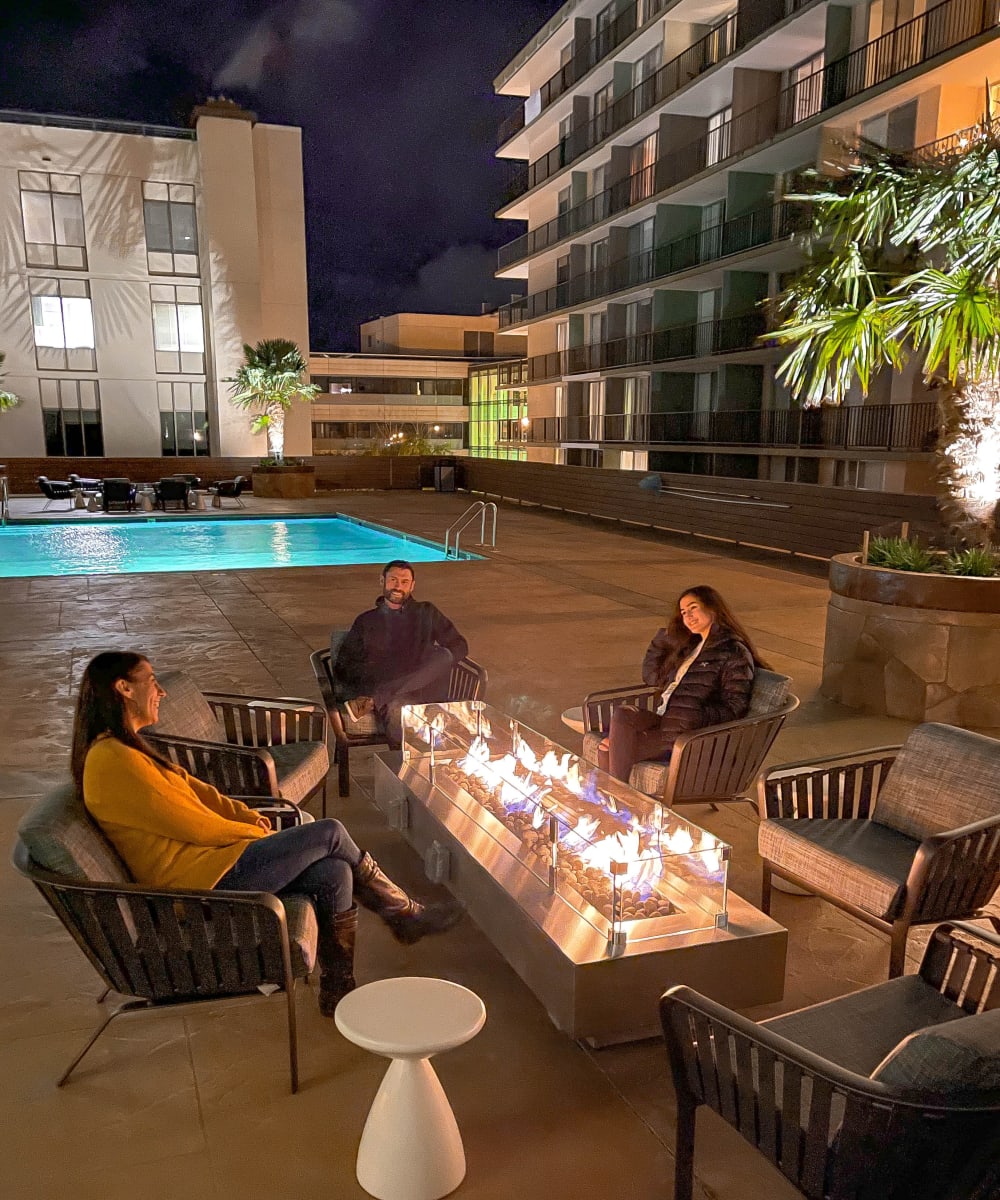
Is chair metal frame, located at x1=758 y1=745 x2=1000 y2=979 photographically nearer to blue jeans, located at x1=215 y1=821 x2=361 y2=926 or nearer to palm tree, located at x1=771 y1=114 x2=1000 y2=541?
blue jeans, located at x1=215 y1=821 x2=361 y2=926

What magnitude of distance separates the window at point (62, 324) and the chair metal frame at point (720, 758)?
36.3m

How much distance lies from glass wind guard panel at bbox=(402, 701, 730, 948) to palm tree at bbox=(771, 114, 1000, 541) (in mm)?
4271

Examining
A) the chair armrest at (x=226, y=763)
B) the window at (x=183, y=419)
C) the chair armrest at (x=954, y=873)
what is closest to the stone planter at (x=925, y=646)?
the chair armrest at (x=954, y=873)

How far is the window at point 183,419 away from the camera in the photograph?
3712cm

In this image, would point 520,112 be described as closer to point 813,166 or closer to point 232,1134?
point 813,166

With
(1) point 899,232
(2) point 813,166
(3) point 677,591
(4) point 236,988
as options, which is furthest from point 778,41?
(4) point 236,988

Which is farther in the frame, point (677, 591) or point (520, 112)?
point (520, 112)

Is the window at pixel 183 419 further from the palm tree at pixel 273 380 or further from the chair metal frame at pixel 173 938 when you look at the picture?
the chair metal frame at pixel 173 938

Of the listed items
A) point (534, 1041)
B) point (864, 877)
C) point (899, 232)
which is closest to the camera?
point (534, 1041)

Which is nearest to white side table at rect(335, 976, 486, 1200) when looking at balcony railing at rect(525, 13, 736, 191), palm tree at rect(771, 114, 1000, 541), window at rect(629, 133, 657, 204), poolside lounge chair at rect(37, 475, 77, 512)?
palm tree at rect(771, 114, 1000, 541)

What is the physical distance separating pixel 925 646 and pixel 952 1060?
5.50m

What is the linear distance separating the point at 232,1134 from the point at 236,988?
0.39 m

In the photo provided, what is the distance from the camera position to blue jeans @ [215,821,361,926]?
324 cm

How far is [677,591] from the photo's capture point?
13.0 metres
